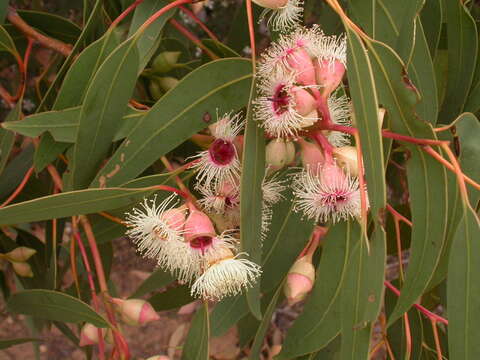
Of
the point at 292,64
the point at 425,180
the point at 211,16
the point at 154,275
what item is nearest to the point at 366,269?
the point at 425,180

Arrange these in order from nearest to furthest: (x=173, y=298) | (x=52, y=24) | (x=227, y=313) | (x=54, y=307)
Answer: (x=54, y=307) < (x=227, y=313) < (x=52, y=24) < (x=173, y=298)

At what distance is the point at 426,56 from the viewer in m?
1.04

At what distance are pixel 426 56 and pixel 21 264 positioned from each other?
89 centimetres

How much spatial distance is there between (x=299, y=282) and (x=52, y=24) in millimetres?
749

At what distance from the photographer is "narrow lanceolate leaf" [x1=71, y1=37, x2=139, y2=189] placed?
0.94 m

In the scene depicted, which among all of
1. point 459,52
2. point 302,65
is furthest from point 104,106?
point 459,52

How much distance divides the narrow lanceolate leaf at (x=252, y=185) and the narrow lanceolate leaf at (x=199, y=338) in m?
0.13

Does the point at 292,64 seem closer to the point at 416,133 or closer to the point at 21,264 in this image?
the point at 416,133

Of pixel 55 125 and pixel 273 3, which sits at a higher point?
pixel 273 3

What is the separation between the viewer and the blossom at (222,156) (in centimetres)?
96

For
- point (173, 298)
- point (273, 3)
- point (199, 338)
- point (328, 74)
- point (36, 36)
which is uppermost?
point (36, 36)

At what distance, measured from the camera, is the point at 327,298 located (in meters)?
1.05

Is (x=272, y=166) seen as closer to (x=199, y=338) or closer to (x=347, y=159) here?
(x=347, y=159)

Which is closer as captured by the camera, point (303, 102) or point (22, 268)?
point (303, 102)
